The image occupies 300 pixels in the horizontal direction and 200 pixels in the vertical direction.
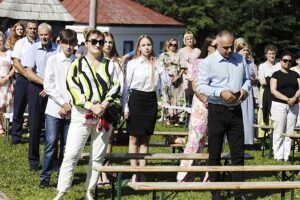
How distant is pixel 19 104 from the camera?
47.1ft

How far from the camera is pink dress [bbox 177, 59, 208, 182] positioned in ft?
35.3

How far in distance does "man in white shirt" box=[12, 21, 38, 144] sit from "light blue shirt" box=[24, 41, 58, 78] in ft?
1.55

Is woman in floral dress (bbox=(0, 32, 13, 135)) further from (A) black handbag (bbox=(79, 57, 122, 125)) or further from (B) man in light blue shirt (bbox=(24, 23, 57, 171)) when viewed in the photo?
(A) black handbag (bbox=(79, 57, 122, 125))

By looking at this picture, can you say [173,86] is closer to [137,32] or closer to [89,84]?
[89,84]

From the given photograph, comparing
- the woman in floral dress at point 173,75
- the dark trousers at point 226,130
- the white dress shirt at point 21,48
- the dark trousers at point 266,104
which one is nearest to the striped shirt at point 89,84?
the dark trousers at point 226,130

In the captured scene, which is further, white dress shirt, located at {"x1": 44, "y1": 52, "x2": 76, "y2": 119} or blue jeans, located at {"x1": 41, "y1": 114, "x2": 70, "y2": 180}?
blue jeans, located at {"x1": 41, "y1": 114, "x2": 70, "y2": 180}

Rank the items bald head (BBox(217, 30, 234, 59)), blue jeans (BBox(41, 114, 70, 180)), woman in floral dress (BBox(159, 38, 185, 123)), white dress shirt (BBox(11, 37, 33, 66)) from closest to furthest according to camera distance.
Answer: bald head (BBox(217, 30, 234, 59))
blue jeans (BBox(41, 114, 70, 180))
white dress shirt (BBox(11, 37, 33, 66))
woman in floral dress (BBox(159, 38, 185, 123))

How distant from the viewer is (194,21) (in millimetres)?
59281

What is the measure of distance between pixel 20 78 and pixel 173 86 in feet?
19.9

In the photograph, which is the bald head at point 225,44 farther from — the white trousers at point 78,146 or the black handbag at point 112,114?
the white trousers at point 78,146

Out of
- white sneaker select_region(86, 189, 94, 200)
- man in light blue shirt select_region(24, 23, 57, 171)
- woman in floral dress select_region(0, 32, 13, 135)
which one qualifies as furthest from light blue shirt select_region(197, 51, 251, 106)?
woman in floral dress select_region(0, 32, 13, 135)

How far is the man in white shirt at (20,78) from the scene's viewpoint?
42.7 ft

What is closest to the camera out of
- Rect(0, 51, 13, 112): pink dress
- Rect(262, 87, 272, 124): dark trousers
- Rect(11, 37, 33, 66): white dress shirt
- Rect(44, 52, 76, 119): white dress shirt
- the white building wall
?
Rect(44, 52, 76, 119): white dress shirt

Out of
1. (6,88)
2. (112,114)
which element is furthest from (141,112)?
(6,88)
